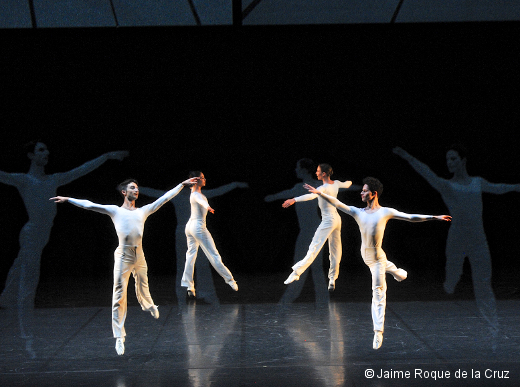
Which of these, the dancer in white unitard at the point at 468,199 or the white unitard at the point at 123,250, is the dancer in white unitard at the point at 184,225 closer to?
the white unitard at the point at 123,250

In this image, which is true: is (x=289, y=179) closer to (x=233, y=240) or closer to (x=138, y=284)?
(x=233, y=240)

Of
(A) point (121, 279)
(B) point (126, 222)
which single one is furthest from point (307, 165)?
(A) point (121, 279)

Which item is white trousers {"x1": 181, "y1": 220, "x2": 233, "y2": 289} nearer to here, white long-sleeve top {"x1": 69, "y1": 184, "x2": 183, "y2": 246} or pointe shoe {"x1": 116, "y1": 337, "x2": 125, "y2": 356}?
white long-sleeve top {"x1": 69, "y1": 184, "x2": 183, "y2": 246}

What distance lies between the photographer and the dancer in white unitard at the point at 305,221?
A: 784cm

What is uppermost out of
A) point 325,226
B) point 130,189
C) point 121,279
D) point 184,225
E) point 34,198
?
point 34,198

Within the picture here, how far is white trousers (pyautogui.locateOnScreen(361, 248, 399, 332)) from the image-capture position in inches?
188

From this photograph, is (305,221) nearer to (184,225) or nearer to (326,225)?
(326,225)

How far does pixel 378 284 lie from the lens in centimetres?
479

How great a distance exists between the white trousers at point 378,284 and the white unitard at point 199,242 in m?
2.71

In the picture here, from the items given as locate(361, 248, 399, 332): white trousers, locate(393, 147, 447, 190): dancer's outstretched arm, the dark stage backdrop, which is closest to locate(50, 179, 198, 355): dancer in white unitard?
locate(361, 248, 399, 332): white trousers

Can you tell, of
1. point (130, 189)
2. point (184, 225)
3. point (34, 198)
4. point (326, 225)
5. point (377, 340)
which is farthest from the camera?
point (184, 225)

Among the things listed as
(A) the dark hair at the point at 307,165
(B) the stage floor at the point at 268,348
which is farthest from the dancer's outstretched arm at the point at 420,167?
(A) the dark hair at the point at 307,165

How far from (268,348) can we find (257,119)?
520 centimetres

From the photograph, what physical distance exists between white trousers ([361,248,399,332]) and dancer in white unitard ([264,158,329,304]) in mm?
2584
